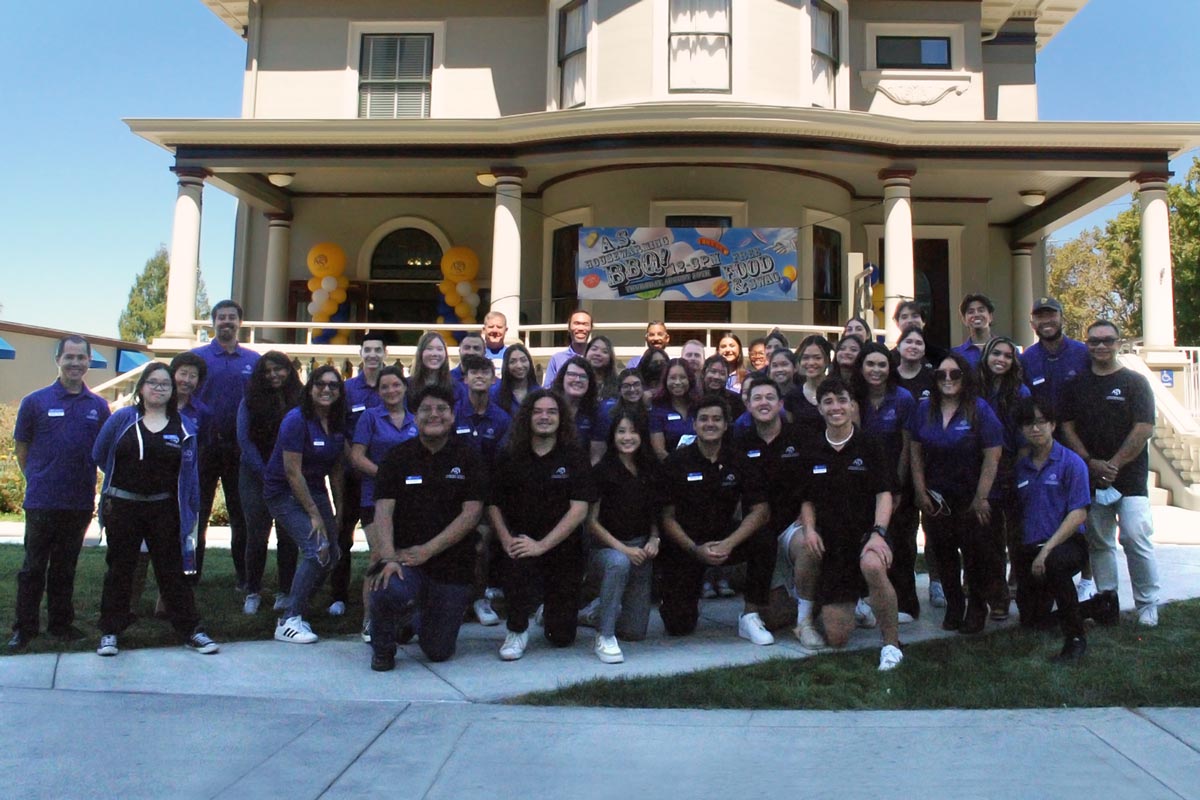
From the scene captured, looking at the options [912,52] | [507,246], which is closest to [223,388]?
[507,246]

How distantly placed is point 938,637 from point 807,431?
151cm

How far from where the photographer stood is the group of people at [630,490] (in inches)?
218

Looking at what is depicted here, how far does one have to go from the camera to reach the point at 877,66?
666 inches

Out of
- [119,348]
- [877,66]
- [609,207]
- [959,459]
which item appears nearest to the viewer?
[959,459]

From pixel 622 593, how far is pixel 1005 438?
102 inches

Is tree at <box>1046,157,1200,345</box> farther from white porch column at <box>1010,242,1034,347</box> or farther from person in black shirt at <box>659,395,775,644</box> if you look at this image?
person in black shirt at <box>659,395,775,644</box>

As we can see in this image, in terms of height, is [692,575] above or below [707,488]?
below

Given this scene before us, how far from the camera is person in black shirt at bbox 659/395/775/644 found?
602cm

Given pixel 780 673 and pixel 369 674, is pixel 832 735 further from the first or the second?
pixel 369 674

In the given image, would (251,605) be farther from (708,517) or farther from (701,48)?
(701,48)

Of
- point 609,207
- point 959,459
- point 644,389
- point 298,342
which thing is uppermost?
point 609,207

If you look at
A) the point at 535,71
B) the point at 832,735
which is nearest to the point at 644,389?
the point at 832,735

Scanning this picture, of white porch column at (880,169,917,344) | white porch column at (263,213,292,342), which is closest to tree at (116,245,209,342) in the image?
white porch column at (263,213,292,342)

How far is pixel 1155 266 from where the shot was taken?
46.1 ft
